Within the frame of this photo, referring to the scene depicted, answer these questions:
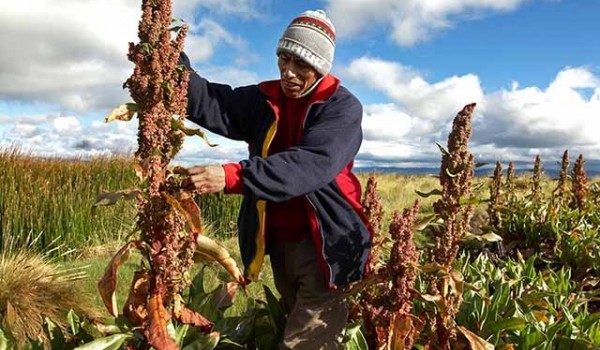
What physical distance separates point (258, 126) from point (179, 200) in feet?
4.00

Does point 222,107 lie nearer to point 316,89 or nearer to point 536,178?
point 316,89

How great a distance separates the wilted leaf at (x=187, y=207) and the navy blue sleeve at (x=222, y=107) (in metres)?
0.98

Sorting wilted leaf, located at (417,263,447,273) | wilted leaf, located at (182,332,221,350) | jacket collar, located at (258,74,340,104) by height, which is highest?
jacket collar, located at (258,74,340,104)

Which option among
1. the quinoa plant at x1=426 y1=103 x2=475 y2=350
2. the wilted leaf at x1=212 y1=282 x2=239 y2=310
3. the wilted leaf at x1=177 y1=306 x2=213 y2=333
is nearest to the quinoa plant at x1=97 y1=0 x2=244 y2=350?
the wilted leaf at x1=177 y1=306 x2=213 y2=333

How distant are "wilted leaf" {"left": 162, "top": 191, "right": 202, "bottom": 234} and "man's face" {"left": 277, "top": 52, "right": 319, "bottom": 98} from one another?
1034 mm

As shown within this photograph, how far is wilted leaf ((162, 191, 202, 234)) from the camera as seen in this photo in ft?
A: 7.36

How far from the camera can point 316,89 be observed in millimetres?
3213

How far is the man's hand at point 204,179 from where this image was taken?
2322 mm

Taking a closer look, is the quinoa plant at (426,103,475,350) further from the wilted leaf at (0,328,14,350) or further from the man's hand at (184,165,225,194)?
the wilted leaf at (0,328,14,350)

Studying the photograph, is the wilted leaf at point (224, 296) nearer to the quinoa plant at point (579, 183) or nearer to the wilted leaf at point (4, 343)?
the wilted leaf at point (4, 343)

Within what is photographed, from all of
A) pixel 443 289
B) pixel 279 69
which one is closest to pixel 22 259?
pixel 279 69

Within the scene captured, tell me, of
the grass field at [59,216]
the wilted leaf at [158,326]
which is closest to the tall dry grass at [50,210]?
the grass field at [59,216]

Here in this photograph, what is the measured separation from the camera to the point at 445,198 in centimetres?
316

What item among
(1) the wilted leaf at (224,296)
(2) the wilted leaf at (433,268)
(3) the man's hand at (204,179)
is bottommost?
(1) the wilted leaf at (224,296)
